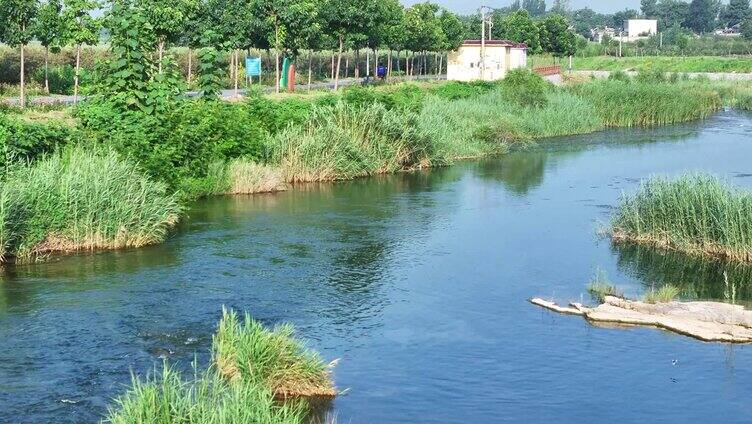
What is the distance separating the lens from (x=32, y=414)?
559 inches

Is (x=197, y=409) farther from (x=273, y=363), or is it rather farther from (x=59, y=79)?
(x=59, y=79)

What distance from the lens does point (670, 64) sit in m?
108

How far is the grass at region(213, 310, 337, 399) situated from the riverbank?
8440mm

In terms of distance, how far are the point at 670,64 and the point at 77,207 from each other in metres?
93.4

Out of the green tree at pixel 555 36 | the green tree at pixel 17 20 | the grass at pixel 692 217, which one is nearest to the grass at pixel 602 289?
the grass at pixel 692 217

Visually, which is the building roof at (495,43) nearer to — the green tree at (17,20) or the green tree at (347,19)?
the green tree at (347,19)

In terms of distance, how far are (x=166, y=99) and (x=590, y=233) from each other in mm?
12442

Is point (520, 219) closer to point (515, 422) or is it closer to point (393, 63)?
point (515, 422)

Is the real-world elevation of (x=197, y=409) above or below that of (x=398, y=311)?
above

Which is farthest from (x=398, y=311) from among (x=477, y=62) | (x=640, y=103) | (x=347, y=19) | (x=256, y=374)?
(x=477, y=62)

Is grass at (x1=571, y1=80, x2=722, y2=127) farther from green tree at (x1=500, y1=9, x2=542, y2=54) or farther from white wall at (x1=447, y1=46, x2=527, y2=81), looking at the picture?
green tree at (x1=500, y1=9, x2=542, y2=54)

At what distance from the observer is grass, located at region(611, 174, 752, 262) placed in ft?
76.0

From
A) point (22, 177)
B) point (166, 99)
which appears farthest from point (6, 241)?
point (166, 99)

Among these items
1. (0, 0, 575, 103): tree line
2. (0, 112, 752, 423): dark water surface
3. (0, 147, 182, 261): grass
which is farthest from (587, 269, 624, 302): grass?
(0, 0, 575, 103): tree line
